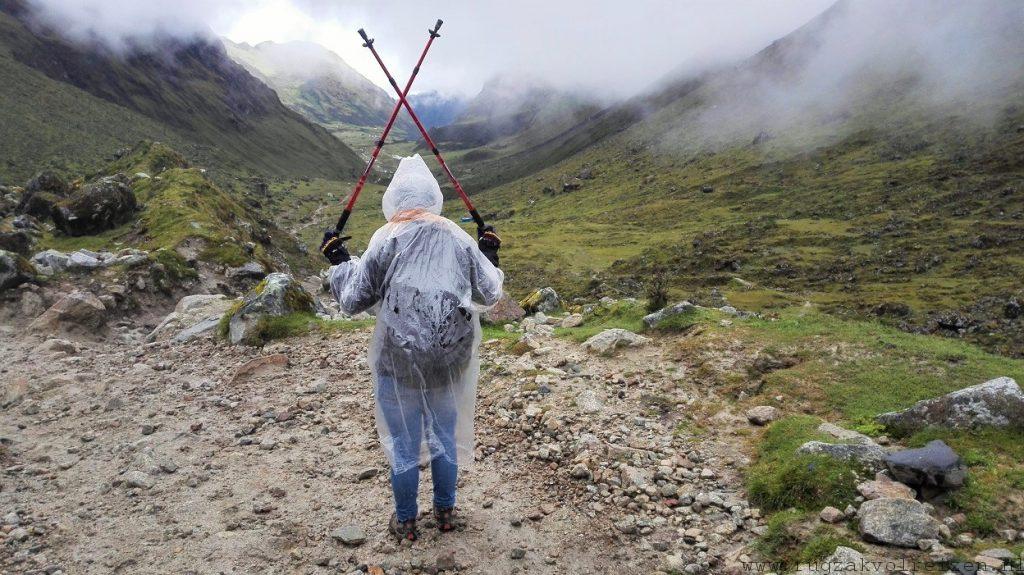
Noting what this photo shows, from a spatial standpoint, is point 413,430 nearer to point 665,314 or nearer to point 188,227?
point 665,314

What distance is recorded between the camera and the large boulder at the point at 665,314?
10539 mm

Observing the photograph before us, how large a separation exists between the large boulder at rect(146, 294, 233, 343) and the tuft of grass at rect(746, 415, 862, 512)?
11600 millimetres

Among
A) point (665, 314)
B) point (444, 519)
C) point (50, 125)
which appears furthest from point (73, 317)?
point (50, 125)

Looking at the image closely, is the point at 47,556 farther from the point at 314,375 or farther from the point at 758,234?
the point at 758,234

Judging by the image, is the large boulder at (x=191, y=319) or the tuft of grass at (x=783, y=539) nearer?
the tuft of grass at (x=783, y=539)

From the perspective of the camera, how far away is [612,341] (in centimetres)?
977

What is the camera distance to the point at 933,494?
15.5ft

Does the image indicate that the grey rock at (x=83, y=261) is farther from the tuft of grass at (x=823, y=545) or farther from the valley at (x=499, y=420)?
the tuft of grass at (x=823, y=545)

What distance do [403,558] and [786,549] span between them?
3.33 meters

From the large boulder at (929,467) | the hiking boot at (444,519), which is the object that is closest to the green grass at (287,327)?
the hiking boot at (444,519)

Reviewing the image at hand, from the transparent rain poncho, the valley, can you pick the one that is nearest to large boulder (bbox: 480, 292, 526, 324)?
the valley

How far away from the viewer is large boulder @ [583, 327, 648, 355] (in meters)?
9.66

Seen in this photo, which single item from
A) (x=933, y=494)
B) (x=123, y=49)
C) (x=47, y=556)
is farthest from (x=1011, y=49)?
(x=123, y=49)

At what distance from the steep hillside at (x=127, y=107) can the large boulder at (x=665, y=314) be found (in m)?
84.3
